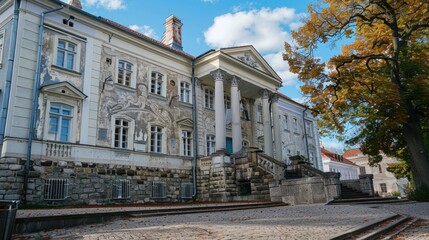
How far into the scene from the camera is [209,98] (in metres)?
23.9

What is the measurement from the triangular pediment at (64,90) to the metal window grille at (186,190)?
786 centimetres

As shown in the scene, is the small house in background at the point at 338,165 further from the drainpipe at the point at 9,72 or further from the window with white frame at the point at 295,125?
the drainpipe at the point at 9,72

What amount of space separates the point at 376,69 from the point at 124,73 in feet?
47.8

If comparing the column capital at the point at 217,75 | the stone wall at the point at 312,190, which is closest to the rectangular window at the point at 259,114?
the column capital at the point at 217,75

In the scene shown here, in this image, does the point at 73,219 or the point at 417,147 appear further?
the point at 417,147

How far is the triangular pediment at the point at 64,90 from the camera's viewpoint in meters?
14.8

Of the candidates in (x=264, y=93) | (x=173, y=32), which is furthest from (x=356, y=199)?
(x=173, y=32)

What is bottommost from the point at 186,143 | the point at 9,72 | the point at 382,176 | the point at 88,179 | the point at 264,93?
the point at 88,179

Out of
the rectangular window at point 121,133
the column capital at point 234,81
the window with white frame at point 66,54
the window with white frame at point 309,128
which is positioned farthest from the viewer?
the window with white frame at point 309,128

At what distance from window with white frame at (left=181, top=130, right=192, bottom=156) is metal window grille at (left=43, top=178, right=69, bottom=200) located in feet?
25.8

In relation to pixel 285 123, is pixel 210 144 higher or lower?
lower

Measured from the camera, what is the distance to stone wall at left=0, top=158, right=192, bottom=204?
13.2m

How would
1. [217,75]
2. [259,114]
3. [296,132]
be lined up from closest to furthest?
[217,75] < [259,114] < [296,132]

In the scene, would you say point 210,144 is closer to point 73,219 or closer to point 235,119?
point 235,119
